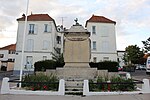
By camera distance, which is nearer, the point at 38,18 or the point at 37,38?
the point at 37,38

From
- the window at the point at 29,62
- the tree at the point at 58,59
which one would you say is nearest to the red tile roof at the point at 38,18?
the tree at the point at 58,59

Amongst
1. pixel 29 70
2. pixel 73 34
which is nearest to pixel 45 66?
pixel 73 34

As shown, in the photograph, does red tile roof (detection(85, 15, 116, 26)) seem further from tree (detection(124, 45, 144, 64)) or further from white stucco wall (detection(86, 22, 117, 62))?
tree (detection(124, 45, 144, 64))

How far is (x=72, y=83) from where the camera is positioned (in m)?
12.0

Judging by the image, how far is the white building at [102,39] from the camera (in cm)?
3709

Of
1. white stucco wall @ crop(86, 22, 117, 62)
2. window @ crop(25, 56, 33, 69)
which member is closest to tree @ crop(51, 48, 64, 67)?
window @ crop(25, 56, 33, 69)

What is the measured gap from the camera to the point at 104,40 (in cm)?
3769

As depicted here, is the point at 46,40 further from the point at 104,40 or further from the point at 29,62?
the point at 104,40

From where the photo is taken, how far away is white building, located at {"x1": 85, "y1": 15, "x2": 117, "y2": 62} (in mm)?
37094

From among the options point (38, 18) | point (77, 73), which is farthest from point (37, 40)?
point (77, 73)

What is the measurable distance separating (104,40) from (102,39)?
17.5 inches

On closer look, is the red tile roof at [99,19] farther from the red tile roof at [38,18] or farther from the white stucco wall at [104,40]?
the red tile roof at [38,18]

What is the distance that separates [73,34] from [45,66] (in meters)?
6.06

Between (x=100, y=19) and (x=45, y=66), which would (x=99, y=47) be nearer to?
(x=100, y=19)
